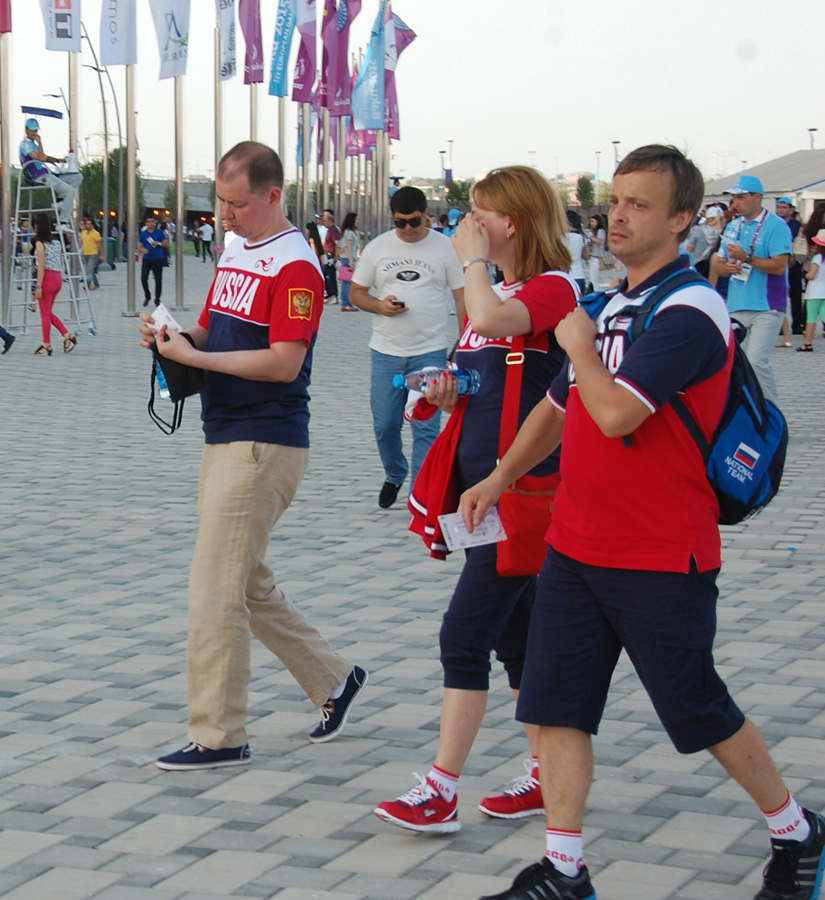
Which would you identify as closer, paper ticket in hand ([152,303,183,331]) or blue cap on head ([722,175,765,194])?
paper ticket in hand ([152,303,183,331])

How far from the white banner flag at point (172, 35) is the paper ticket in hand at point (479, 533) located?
2243 centimetres

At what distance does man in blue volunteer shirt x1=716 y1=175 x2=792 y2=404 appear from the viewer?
10.9 meters

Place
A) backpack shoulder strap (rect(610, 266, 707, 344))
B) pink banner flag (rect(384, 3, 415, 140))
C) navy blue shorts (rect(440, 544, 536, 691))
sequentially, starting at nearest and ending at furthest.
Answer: backpack shoulder strap (rect(610, 266, 707, 344)) < navy blue shorts (rect(440, 544, 536, 691)) < pink banner flag (rect(384, 3, 415, 140))

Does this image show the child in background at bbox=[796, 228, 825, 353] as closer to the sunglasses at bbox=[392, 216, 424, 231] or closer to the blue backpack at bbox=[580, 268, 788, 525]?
the sunglasses at bbox=[392, 216, 424, 231]

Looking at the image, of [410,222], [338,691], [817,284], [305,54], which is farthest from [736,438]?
[305,54]

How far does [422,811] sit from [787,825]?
3.05ft

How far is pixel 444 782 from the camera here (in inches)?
148

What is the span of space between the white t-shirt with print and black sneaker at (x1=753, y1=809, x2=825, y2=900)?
212 inches

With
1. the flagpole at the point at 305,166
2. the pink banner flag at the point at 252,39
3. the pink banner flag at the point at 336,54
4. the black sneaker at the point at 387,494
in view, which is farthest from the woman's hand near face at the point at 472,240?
the flagpole at the point at 305,166

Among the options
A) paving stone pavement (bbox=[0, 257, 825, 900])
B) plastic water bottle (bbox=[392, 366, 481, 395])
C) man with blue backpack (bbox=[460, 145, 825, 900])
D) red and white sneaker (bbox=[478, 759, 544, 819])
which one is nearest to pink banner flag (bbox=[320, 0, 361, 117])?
paving stone pavement (bbox=[0, 257, 825, 900])

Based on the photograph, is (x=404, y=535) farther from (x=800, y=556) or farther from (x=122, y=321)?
(x=122, y=321)

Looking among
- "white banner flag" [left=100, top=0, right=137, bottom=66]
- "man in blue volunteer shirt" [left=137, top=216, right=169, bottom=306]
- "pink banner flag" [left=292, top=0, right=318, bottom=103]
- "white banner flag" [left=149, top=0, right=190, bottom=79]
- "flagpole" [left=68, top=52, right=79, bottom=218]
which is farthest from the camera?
"pink banner flag" [left=292, top=0, right=318, bottom=103]

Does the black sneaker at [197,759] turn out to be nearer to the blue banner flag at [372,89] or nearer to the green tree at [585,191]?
the blue banner flag at [372,89]

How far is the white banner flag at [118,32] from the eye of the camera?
23688 mm
